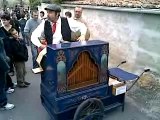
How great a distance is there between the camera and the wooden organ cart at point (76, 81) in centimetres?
351

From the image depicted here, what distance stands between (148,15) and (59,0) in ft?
24.3

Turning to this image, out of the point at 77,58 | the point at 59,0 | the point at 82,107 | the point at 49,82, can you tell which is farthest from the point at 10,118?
the point at 59,0

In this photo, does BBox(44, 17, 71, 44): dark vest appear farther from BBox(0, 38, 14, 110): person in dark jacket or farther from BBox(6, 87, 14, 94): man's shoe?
BBox(6, 87, 14, 94): man's shoe

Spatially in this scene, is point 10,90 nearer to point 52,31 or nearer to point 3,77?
point 3,77

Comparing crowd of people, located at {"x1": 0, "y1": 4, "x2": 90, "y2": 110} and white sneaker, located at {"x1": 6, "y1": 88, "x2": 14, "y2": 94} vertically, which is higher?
crowd of people, located at {"x1": 0, "y1": 4, "x2": 90, "y2": 110}

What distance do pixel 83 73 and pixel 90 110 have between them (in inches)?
25.1

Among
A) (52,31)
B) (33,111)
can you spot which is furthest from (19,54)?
(52,31)

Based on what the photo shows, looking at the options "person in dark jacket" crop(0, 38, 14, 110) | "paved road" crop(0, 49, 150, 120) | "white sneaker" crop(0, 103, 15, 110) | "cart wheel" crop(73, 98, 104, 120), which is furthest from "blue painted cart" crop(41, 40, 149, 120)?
"white sneaker" crop(0, 103, 15, 110)

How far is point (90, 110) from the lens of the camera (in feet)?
12.8

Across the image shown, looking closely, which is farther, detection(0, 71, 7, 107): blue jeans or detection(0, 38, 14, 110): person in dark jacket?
detection(0, 71, 7, 107): blue jeans

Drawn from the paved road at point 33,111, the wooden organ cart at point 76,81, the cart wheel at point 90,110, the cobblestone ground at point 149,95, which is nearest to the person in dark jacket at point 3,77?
the paved road at point 33,111

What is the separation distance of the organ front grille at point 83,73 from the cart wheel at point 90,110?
0.29 metres

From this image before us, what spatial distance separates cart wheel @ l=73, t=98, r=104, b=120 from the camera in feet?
12.1

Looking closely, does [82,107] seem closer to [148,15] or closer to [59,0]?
[148,15]
